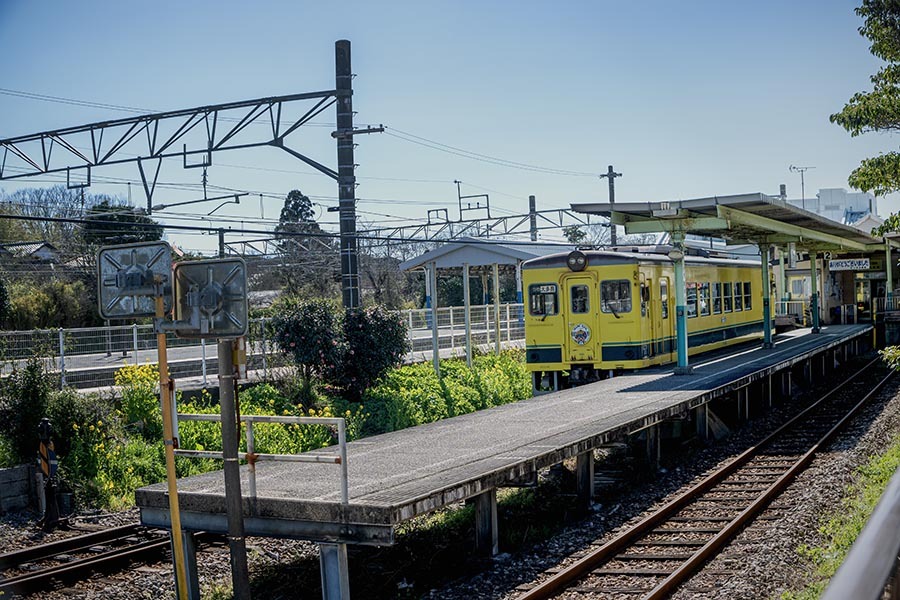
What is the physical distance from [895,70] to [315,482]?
10.3 meters

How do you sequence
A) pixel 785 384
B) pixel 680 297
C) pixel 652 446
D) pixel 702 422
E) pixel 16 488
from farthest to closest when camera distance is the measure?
pixel 785 384, pixel 680 297, pixel 702 422, pixel 652 446, pixel 16 488

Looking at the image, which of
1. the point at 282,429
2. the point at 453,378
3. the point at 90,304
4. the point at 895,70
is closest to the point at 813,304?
the point at 453,378

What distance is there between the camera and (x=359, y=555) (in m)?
8.90

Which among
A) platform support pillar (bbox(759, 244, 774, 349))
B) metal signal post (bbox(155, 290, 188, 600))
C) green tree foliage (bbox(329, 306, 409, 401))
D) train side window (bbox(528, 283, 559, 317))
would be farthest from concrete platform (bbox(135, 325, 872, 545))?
platform support pillar (bbox(759, 244, 774, 349))

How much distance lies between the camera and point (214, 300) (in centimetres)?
573

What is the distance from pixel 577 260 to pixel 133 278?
36.2ft

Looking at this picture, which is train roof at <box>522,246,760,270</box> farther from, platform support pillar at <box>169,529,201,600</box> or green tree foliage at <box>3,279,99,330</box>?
green tree foliage at <box>3,279,99,330</box>

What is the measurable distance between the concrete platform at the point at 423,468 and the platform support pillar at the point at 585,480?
0.37 metres

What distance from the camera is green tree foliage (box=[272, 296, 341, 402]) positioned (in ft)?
50.5

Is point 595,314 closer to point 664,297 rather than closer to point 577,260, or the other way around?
point 577,260

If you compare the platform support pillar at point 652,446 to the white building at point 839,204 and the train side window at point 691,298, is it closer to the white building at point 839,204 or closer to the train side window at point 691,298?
the train side window at point 691,298

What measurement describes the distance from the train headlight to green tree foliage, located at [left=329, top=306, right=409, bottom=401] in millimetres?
3289

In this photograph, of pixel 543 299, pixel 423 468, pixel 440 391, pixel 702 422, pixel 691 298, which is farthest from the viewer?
pixel 691 298

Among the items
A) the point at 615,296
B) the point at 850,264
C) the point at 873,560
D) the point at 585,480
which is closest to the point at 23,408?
the point at 585,480
